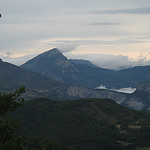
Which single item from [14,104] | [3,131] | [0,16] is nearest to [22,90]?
[14,104]

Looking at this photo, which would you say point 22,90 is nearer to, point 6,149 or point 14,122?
point 14,122

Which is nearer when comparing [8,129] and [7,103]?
[8,129]

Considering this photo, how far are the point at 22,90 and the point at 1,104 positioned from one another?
715 centimetres

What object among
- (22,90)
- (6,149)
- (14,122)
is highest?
(22,90)

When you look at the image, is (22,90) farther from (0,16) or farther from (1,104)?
(0,16)

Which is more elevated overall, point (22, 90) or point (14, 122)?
point (22, 90)

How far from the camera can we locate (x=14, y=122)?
86.9 metres

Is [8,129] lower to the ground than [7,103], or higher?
lower

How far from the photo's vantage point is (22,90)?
8900cm

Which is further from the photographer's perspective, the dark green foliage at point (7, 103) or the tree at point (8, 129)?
the dark green foliage at point (7, 103)

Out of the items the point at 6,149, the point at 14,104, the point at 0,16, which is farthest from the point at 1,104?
the point at 0,16

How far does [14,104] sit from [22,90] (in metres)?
4.24

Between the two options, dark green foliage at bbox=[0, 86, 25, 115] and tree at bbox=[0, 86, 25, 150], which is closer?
tree at bbox=[0, 86, 25, 150]

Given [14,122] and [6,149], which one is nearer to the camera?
[6,149]
